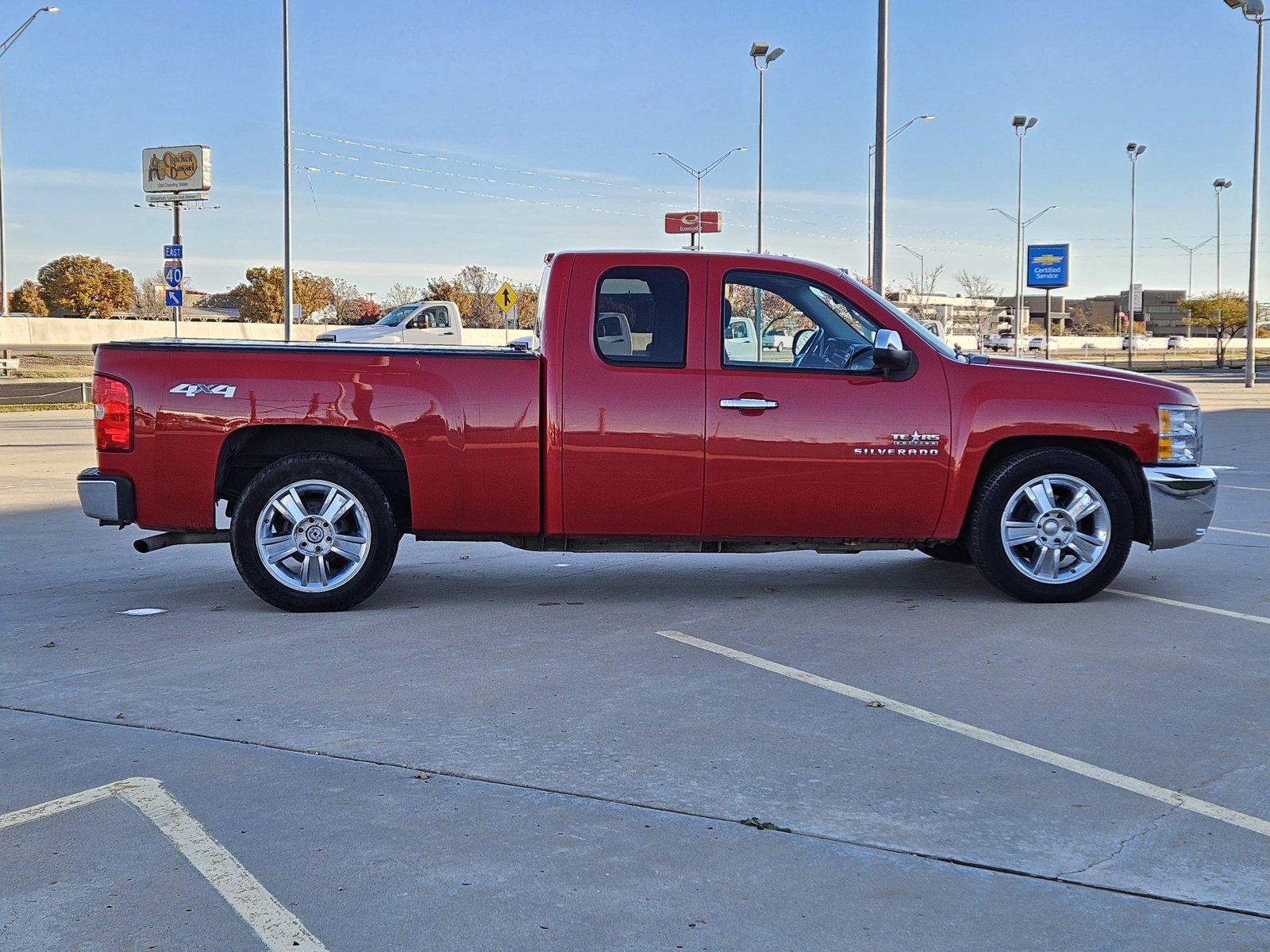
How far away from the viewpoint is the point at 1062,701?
18.1 feet

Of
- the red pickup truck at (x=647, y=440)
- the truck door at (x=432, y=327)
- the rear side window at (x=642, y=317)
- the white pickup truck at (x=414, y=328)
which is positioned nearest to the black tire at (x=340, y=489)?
the red pickup truck at (x=647, y=440)

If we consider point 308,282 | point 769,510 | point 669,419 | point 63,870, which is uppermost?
point 308,282

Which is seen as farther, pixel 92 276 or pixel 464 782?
pixel 92 276

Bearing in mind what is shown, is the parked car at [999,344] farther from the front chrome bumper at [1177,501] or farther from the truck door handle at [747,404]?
the truck door handle at [747,404]

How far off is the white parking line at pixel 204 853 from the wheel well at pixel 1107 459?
4781mm

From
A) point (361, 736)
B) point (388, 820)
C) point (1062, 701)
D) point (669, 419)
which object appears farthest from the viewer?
point (669, 419)

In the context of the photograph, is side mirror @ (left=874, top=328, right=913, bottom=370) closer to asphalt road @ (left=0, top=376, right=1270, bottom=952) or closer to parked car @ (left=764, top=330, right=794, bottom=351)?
parked car @ (left=764, top=330, right=794, bottom=351)

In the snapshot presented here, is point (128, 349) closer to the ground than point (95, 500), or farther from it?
farther from it

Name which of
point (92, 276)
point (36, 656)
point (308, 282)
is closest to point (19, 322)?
point (308, 282)

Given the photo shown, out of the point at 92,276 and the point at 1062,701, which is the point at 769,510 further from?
the point at 92,276

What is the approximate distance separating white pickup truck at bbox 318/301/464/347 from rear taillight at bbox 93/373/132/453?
97.3 ft

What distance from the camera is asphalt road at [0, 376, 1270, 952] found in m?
3.51

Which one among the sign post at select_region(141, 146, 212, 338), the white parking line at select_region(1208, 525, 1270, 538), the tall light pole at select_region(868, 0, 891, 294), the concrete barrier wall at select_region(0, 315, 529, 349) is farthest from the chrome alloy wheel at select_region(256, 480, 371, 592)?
the sign post at select_region(141, 146, 212, 338)

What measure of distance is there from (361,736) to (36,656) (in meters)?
2.21
